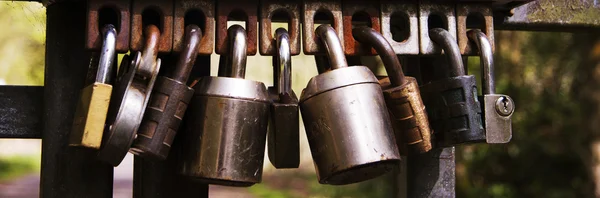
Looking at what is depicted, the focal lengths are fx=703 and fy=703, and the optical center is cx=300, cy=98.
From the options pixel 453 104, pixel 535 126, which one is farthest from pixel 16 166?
pixel 453 104

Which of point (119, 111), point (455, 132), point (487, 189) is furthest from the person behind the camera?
point (487, 189)

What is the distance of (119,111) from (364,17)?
34 cm

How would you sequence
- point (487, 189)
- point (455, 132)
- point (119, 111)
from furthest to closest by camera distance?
point (487, 189) → point (455, 132) → point (119, 111)

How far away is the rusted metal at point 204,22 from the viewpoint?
75 centimetres

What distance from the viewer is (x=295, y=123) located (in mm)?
729

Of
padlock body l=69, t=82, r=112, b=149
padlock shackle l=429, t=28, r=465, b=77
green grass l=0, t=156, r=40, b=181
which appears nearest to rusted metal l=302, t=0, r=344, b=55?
padlock shackle l=429, t=28, r=465, b=77

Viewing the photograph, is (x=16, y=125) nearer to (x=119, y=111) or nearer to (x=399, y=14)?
(x=119, y=111)

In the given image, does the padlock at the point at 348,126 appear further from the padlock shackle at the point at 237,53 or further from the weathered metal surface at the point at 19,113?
the weathered metal surface at the point at 19,113

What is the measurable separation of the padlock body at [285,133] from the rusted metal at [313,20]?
0.07 m

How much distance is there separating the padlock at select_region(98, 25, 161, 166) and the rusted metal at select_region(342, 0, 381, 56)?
0.22 metres

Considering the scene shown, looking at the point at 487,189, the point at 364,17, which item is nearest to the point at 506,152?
the point at 487,189

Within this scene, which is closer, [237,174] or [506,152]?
[237,174]

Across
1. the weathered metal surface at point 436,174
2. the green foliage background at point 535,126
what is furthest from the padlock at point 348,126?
the green foliage background at point 535,126

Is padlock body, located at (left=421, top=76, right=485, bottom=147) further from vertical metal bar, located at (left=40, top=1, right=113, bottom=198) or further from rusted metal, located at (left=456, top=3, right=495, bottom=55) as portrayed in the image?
vertical metal bar, located at (left=40, top=1, right=113, bottom=198)
